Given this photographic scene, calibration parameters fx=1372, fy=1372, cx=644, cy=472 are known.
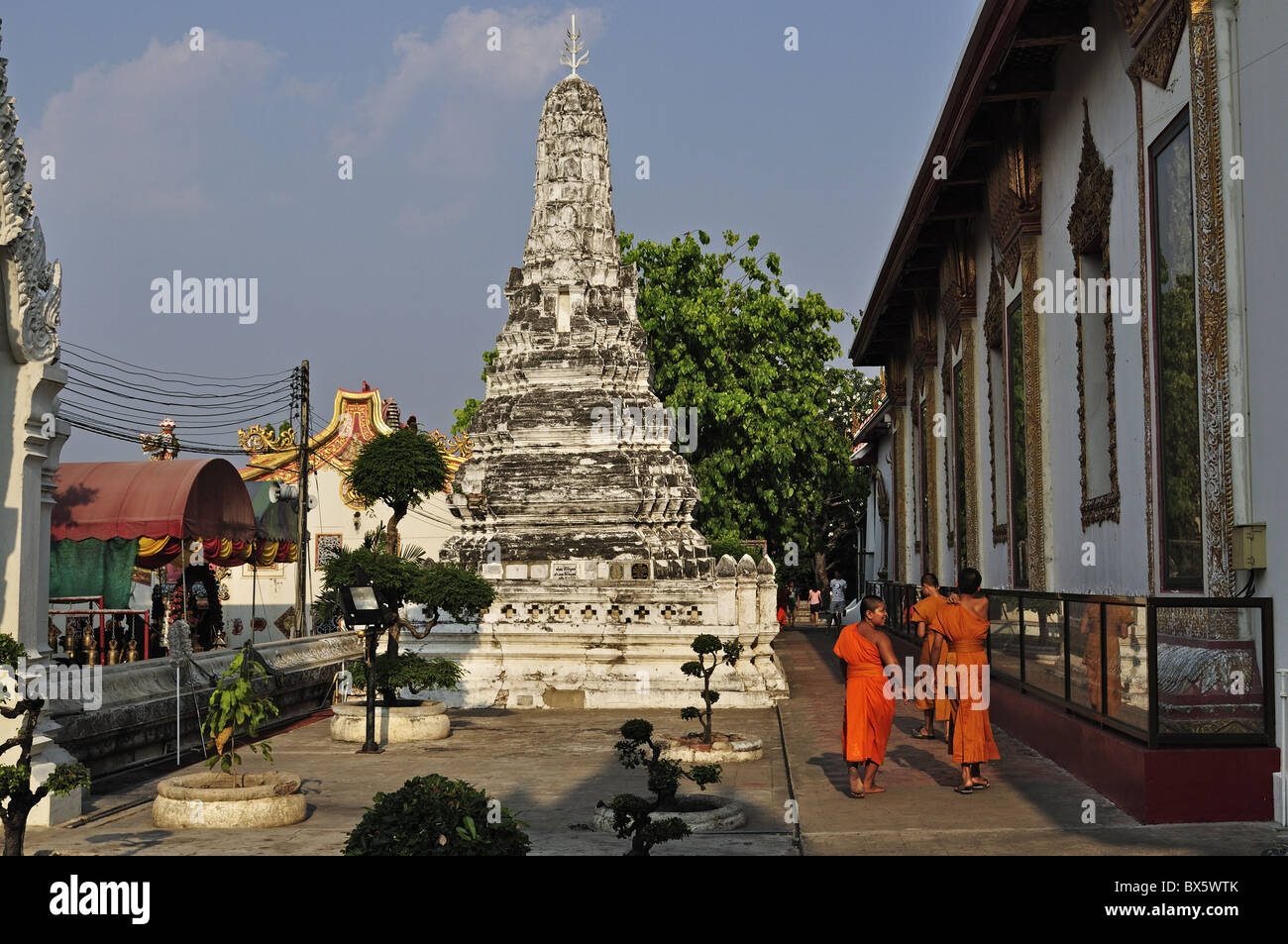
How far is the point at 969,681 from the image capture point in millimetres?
10578

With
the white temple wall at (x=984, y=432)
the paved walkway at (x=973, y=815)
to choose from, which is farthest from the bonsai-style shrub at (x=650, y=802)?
the white temple wall at (x=984, y=432)

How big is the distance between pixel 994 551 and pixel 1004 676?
596cm

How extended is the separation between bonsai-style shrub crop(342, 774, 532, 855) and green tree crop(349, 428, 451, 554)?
44.7 ft

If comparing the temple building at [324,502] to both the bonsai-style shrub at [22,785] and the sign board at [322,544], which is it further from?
the bonsai-style shrub at [22,785]

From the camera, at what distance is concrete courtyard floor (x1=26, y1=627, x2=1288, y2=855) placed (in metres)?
8.69

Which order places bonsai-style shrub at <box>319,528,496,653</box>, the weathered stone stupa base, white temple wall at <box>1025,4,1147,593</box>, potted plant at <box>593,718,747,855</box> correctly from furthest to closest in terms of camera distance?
the weathered stone stupa base → bonsai-style shrub at <box>319,528,496,653</box> → white temple wall at <box>1025,4,1147,593</box> → potted plant at <box>593,718,747,855</box>

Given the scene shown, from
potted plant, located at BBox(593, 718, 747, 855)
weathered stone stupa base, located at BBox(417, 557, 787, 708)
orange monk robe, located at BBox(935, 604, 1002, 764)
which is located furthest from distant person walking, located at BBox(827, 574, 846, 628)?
potted plant, located at BBox(593, 718, 747, 855)

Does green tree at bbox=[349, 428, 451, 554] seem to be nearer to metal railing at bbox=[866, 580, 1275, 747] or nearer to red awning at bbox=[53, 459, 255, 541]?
red awning at bbox=[53, 459, 255, 541]

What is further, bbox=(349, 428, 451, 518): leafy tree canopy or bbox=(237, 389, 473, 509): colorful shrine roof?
bbox=(237, 389, 473, 509): colorful shrine roof

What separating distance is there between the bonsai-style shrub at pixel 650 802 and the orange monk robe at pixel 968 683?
2173 mm

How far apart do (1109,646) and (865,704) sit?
6.26 ft

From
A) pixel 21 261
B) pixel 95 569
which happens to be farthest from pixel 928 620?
pixel 95 569
